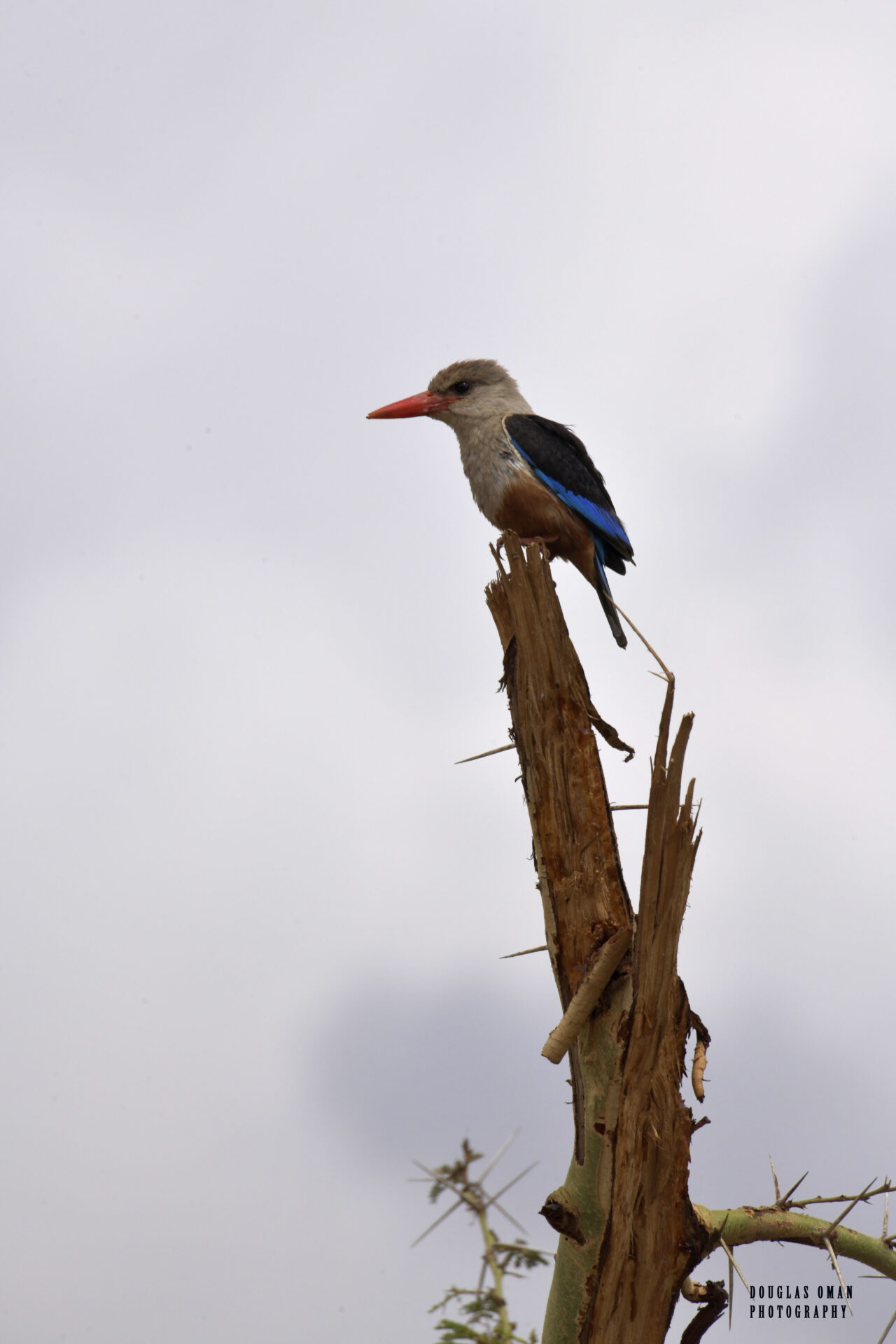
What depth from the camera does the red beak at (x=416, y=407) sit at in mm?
7234

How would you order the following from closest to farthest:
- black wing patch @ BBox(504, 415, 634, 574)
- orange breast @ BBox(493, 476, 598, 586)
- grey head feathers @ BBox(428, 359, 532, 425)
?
orange breast @ BBox(493, 476, 598, 586) < black wing patch @ BBox(504, 415, 634, 574) < grey head feathers @ BBox(428, 359, 532, 425)

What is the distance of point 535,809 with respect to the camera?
468 centimetres

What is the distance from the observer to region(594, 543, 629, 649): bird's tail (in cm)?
655

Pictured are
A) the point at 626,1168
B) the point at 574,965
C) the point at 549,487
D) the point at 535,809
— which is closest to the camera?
the point at 626,1168

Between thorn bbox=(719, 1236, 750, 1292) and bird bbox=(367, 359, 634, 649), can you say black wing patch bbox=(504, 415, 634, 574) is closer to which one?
bird bbox=(367, 359, 634, 649)

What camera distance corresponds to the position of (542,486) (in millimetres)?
6375

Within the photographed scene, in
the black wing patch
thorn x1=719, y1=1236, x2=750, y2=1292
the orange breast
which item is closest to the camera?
thorn x1=719, y1=1236, x2=750, y2=1292

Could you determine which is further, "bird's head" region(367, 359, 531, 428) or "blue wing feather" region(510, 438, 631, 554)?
"bird's head" region(367, 359, 531, 428)

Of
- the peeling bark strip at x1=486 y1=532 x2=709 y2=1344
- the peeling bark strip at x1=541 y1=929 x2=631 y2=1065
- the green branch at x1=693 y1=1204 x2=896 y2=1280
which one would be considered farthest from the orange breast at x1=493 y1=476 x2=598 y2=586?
the green branch at x1=693 y1=1204 x2=896 y2=1280

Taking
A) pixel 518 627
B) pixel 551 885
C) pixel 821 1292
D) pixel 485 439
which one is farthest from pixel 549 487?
pixel 821 1292

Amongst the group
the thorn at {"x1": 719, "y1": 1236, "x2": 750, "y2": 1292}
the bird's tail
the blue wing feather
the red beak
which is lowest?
the thorn at {"x1": 719, "y1": 1236, "x2": 750, "y2": 1292}

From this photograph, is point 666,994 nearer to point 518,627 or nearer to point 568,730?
point 568,730

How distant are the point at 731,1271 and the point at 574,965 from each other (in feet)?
4.12

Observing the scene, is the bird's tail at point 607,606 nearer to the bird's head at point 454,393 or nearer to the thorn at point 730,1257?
the bird's head at point 454,393
